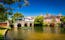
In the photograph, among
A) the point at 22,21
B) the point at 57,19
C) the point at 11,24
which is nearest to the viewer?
the point at 11,24

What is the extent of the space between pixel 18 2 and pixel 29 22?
12817 mm

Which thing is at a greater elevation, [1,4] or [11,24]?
[1,4]

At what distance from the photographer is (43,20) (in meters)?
26.6

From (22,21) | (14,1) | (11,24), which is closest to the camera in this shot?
(14,1)

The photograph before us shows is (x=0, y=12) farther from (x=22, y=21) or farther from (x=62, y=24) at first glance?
(x=62, y=24)

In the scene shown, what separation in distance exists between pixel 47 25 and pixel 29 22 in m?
2.35

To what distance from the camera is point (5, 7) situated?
13.7 m

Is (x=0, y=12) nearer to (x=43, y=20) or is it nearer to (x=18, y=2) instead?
(x=18, y=2)

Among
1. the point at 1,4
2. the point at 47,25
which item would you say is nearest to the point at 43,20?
the point at 47,25

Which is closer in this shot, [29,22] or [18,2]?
[18,2]

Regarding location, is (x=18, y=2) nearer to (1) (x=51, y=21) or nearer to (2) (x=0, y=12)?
(2) (x=0, y=12)

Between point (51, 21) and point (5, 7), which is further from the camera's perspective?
point (51, 21)

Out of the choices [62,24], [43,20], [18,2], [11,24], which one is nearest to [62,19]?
[62,24]

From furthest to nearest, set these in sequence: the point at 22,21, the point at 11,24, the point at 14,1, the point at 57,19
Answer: the point at 57,19 < the point at 22,21 < the point at 11,24 < the point at 14,1
